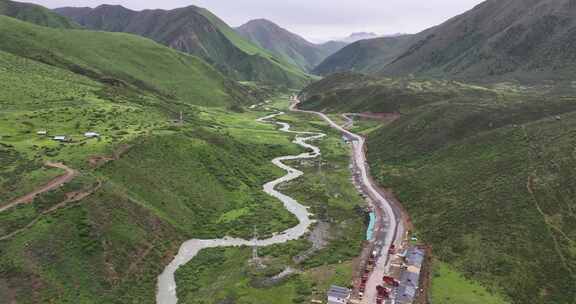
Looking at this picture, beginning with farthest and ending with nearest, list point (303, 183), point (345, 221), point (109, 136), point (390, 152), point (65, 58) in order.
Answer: point (65, 58) < point (390, 152) < point (303, 183) < point (109, 136) < point (345, 221)

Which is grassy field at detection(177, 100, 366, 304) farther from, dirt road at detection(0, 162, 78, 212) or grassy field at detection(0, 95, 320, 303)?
dirt road at detection(0, 162, 78, 212)

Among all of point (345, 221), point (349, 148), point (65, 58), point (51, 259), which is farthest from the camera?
point (65, 58)

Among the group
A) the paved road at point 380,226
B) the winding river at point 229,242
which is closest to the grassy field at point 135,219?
the winding river at point 229,242

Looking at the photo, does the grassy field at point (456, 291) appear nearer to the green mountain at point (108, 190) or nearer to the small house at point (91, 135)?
the green mountain at point (108, 190)

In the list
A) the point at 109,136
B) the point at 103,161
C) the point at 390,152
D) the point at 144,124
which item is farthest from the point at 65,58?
the point at 390,152

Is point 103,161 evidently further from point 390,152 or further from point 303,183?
point 390,152

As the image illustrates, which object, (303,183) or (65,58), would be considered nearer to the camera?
(303,183)
